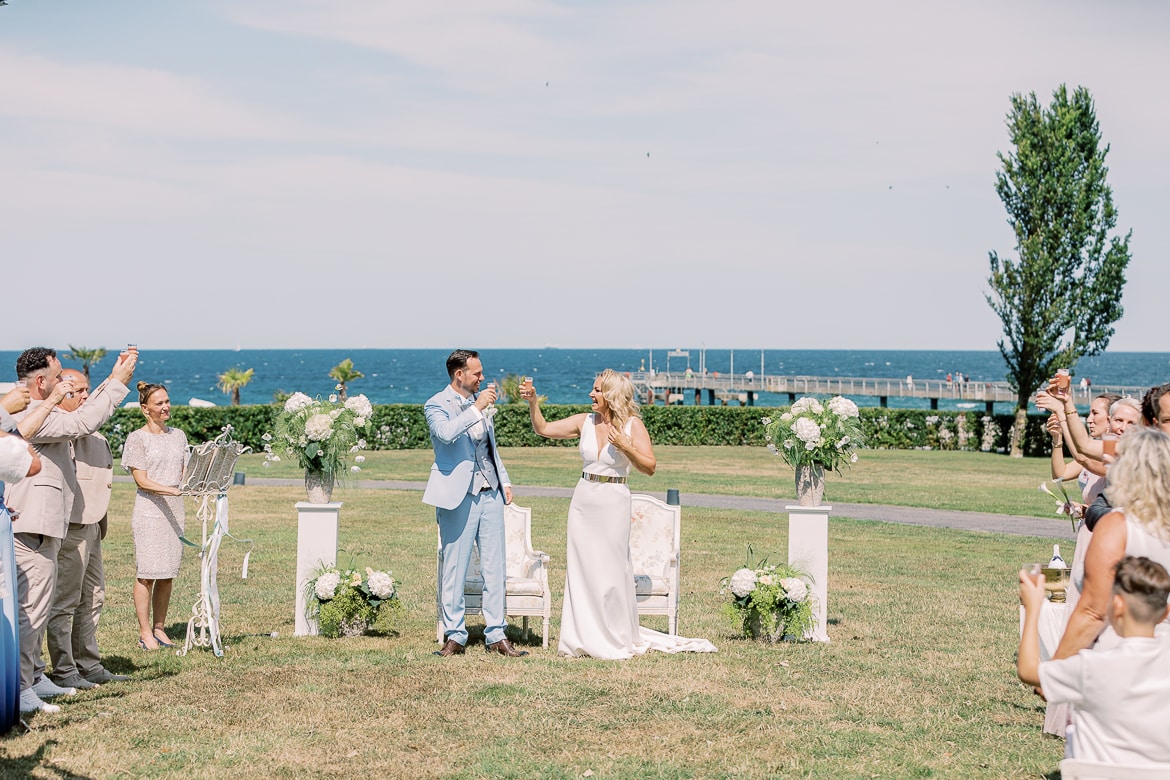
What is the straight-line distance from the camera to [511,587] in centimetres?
924

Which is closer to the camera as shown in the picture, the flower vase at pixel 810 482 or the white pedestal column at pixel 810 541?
the white pedestal column at pixel 810 541

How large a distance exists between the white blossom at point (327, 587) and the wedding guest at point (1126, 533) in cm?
633

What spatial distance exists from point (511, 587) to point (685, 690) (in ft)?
6.50

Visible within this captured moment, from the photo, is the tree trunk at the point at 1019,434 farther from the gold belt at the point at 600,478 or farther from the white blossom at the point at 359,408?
the white blossom at the point at 359,408

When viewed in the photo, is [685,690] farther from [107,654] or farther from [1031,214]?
[1031,214]

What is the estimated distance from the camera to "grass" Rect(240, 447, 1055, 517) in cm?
2375

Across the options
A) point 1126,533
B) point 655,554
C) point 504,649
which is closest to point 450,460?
point 504,649

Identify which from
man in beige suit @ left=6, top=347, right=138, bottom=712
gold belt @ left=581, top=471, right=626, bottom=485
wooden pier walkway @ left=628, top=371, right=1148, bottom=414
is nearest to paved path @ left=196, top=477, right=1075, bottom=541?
gold belt @ left=581, top=471, right=626, bottom=485

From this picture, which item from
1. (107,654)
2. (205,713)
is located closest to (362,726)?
(205,713)

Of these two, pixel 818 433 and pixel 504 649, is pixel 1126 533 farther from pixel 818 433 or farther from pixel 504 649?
pixel 504 649

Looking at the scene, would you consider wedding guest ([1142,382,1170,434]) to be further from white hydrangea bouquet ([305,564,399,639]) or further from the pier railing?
the pier railing

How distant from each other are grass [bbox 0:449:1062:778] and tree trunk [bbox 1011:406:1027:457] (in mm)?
31271

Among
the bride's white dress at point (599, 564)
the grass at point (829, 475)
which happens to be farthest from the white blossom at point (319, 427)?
the grass at point (829, 475)

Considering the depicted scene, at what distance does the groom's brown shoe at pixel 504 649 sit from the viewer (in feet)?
29.0
